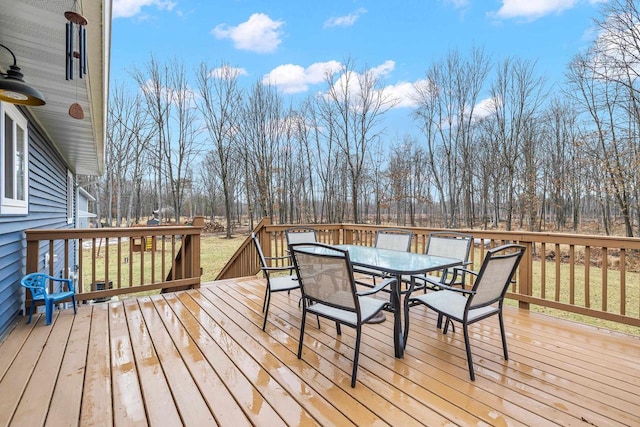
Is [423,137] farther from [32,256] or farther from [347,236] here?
[32,256]

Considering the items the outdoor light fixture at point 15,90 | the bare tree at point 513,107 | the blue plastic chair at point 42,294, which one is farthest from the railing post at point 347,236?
the bare tree at point 513,107

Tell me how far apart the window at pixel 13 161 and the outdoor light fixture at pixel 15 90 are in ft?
4.07

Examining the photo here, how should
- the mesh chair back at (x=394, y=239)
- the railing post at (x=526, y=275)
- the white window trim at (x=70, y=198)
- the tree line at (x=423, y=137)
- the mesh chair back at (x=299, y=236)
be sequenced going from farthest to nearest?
the tree line at (x=423, y=137), the white window trim at (x=70, y=198), the mesh chair back at (x=299, y=236), the mesh chair back at (x=394, y=239), the railing post at (x=526, y=275)

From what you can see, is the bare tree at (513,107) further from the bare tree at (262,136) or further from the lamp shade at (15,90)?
the lamp shade at (15,90)

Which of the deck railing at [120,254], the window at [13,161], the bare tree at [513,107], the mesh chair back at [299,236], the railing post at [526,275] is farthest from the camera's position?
the bare tree at [513,107]

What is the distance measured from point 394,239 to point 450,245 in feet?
2.70

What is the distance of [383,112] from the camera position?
13250mm

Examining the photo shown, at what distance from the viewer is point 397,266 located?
8.61 ft

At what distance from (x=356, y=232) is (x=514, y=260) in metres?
3.77

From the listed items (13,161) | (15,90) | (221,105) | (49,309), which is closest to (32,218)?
(13,161)

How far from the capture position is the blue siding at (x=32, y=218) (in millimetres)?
3084

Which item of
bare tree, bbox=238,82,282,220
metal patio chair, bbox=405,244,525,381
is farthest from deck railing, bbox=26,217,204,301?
bare tree, bbox=238,82,282,220

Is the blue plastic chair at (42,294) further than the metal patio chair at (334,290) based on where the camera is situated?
Yes

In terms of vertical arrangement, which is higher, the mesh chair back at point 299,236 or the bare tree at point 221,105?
the bare tree at point 221,105
